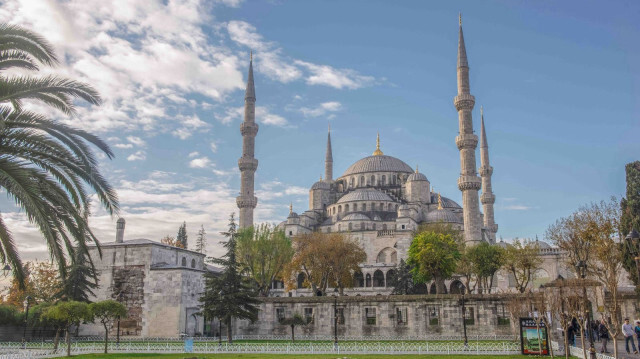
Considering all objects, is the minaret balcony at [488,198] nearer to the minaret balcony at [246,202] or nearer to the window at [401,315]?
the minaret balcony at [246,202]

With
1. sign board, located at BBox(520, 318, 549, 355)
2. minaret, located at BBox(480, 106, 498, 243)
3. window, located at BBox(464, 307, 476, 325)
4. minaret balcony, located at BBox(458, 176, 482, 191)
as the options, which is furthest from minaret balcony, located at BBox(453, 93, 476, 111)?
sign board, located at BBox(520, 318, 549, 355)

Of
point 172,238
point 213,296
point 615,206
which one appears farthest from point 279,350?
point 172,238

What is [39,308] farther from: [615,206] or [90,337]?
[615,206]

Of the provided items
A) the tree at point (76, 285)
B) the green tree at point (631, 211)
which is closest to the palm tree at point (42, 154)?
the tree at point (76, 285)

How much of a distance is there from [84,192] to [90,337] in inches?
829

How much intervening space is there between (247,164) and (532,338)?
1361 inches

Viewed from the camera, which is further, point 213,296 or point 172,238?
point 172,238

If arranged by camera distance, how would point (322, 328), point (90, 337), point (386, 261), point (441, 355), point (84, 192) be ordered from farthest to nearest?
point (386, 261) < point (90, 337) < point (322, 328) < point (441, 355) < point (84, 192)

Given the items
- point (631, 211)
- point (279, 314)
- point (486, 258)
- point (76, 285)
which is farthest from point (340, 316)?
point (631, 211)

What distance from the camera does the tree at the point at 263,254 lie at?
1455 inches

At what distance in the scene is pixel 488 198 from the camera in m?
52.4

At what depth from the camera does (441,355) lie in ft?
59.3

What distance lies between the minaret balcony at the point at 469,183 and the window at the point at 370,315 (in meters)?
19.1

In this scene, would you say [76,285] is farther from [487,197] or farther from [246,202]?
[487,197]
